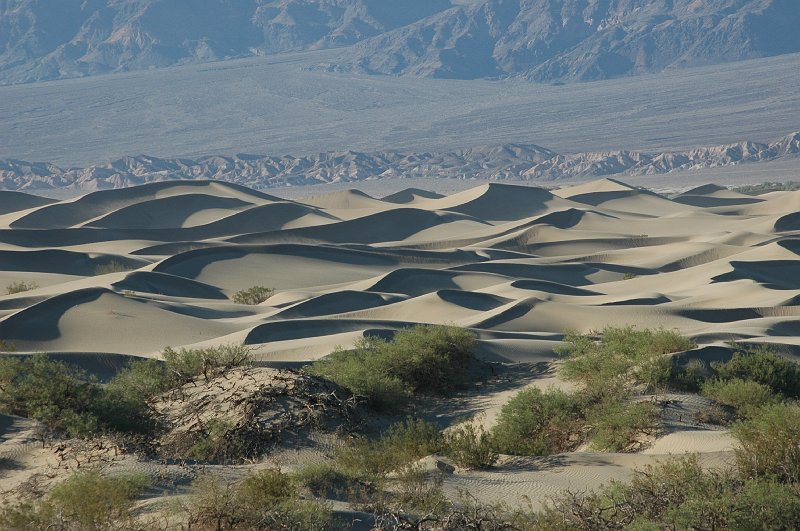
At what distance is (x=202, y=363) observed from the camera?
14148 millimetres

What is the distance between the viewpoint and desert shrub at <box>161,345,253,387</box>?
13938 millimetres

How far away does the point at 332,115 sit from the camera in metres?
186

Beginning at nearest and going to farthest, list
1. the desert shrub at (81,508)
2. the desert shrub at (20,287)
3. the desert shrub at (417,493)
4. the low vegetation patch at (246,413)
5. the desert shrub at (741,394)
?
the desert shrub at (81,508) < the desert shrub at (417,493) < the low vegetation patch at (246,413) < the desert shrub at (741,394) < the desert shrub at (20,287)

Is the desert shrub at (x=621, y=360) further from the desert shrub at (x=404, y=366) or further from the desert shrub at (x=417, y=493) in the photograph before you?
the desert shrub at (x=417, y=493)

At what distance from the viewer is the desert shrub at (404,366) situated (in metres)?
13.8

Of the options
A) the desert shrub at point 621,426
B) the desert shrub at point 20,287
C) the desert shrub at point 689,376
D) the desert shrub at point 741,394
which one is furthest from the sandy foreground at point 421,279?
the desert shrub at point 20,287

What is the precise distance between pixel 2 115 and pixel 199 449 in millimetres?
191309

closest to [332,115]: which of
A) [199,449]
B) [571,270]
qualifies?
[571,270]

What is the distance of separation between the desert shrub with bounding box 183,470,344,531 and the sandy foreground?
0.93 m

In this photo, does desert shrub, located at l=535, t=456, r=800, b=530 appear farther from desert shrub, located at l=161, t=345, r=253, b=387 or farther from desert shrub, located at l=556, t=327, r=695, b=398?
desert shrub, located at l=161, t=345, r=253, b=387

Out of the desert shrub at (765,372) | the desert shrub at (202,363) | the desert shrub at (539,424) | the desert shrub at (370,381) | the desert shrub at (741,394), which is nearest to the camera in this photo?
the desert shrub at (539,424)

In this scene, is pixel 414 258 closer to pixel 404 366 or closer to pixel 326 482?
pixel 404 366

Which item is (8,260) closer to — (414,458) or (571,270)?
(571,270)

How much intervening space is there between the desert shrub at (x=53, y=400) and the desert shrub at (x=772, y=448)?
5.96 meters
